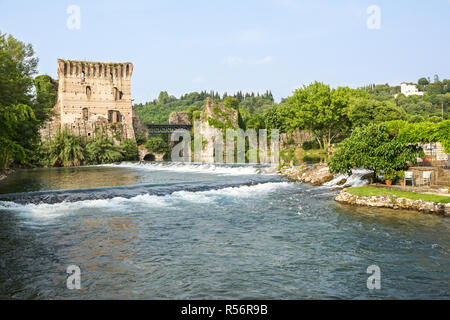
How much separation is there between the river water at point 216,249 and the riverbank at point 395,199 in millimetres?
812

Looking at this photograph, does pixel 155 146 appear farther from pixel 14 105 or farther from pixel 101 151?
pixel 14 105

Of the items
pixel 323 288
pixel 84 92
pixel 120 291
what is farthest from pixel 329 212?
pixel 84 92

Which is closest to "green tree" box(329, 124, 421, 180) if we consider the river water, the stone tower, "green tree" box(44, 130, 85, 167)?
the river water

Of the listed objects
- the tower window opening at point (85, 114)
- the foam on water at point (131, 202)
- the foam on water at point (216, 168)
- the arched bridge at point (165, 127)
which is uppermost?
the tower window opening at point (85, 114)

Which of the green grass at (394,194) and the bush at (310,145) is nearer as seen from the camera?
the green grass at (394,194)

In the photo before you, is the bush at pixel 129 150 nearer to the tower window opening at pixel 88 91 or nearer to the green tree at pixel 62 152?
the green tree at pixel 62 152

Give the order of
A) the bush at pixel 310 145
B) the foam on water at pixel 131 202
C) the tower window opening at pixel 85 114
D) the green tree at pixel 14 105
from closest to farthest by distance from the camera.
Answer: the green tree at pixel 14 105, the foam on water at pixel 131 202, the tower window opening at pixel 85 114, the bush at pixel 310 145

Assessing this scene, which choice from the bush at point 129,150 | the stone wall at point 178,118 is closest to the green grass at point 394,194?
the bush at point 129,150

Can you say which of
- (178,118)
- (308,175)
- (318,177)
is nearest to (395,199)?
(318,177)

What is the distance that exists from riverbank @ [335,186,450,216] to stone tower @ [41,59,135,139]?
5970 centimetres

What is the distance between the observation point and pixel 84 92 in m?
71.5

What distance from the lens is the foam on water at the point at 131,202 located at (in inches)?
660

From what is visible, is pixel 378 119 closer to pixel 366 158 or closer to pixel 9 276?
pixel 366 158
